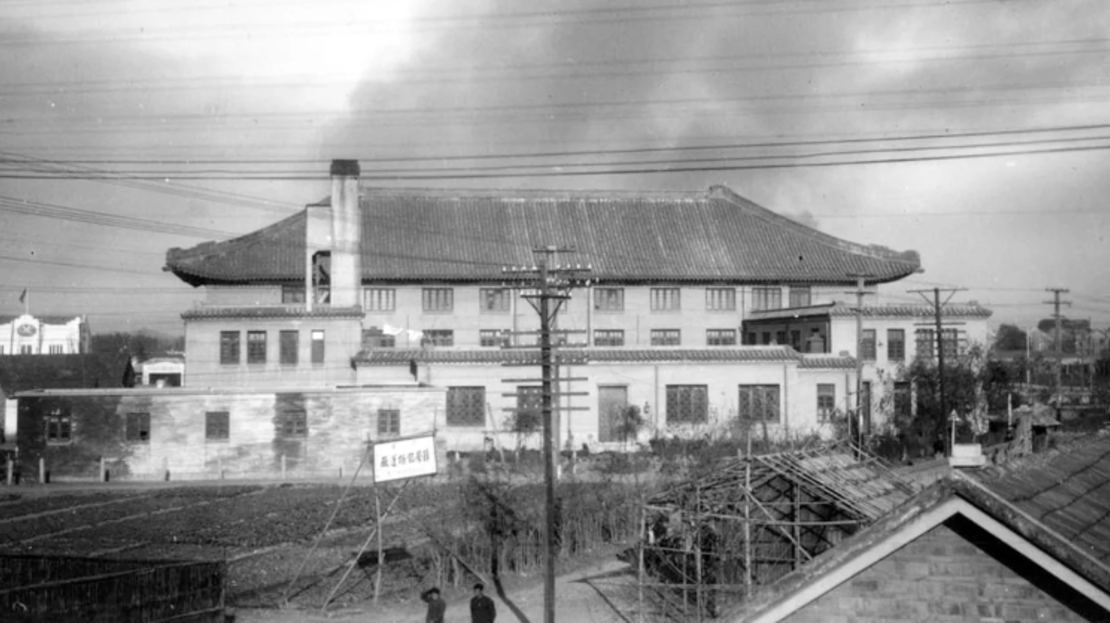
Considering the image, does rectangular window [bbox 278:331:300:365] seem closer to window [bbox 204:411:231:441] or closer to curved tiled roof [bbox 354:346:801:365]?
curved tiled roof [bbox 354:346:801:365]

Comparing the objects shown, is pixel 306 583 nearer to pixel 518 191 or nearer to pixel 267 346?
pixel 267 346

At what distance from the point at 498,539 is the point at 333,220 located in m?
24.4

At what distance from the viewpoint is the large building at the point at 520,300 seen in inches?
1474

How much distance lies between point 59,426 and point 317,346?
9236mm

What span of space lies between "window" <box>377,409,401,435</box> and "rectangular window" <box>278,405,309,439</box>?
2384 millimetres

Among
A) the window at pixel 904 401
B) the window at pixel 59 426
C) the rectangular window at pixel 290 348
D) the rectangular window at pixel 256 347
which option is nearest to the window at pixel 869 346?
the window at pixel 904 401

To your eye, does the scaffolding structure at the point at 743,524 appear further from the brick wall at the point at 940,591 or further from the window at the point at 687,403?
the window at the point at 687,403

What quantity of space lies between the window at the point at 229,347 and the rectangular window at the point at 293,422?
247 inches

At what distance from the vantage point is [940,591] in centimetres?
653

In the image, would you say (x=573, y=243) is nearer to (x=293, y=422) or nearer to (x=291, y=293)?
(x=291, y=293)

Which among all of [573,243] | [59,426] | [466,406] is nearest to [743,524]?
[466,406]

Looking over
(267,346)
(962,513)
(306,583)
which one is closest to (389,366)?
(267,346)

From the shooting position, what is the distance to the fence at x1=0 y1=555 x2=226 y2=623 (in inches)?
515

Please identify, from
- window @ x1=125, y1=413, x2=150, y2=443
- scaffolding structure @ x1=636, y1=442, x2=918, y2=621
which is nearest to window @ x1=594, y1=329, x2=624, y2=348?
window @ x1=125, y1=413, x2=150, y2=443
